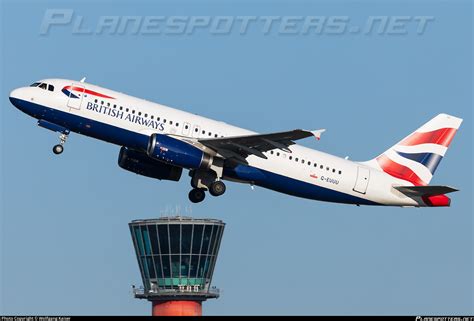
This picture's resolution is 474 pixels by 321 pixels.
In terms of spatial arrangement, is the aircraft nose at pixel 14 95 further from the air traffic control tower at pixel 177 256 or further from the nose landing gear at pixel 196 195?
Answer: the air traffic control tower at pixel 177 256

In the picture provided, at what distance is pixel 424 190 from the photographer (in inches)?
3130

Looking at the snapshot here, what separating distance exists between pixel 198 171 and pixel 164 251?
144ft

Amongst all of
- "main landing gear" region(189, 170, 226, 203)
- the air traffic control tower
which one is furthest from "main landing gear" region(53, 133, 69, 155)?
the air traffic control tower

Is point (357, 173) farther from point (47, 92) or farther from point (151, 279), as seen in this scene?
point (151, 279)

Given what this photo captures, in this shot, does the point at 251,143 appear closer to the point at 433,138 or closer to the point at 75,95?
the point at 75,95

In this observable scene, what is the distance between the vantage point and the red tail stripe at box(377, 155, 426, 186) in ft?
268

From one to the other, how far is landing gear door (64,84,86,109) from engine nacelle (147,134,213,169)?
4360 mm

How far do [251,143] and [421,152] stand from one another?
1276cm

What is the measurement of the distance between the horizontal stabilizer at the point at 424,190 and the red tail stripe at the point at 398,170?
131cm

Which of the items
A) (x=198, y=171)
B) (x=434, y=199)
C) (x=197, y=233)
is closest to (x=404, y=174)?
(x=434, y=199)

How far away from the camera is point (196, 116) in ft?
253

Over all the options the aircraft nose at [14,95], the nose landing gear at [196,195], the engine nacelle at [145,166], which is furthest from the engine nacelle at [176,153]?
the aircraft nose at [14,95]

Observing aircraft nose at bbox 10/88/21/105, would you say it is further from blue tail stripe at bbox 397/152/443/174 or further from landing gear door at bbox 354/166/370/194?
blue tail stripe at bbox 397/152/443/174

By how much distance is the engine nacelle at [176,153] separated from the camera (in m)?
74.4
